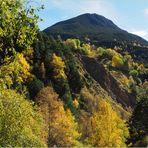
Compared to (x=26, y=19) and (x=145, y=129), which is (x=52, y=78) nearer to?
(x=145, y=129)

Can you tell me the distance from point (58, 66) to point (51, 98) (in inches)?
1727

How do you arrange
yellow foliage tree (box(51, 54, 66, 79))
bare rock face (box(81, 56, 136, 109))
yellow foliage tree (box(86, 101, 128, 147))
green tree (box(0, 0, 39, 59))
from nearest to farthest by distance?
green tree (box(0, 0, 39, 59)), yellow foliage tree (box(86, 101, 128, 147)), yellow foliage tree (box(51, 54, 66, 79)), bare rock face (box(81, 56, 136, 109))

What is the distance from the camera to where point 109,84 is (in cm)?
16888

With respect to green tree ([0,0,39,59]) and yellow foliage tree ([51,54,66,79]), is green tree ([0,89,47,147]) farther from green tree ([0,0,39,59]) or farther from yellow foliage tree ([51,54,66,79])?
yellow foliage tree ([51,54,66,79])

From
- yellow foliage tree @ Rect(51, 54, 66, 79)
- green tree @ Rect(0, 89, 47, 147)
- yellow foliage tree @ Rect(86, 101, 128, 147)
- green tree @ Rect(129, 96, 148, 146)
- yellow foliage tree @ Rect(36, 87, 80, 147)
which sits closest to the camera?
green tree @ Rect(0, 89, 47, 147)

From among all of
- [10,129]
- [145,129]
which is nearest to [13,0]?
[10,129]

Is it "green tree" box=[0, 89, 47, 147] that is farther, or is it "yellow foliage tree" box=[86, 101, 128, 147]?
"yellow foliage tree" box=[86, 101, 128, 147]

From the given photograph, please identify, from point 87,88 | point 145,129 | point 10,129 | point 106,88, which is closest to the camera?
point 10,129

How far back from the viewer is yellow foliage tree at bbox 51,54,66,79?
403 feet

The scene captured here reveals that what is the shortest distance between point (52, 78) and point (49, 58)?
6767 mm

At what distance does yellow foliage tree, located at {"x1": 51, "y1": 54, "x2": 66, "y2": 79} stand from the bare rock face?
41.0m

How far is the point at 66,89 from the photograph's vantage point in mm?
119750

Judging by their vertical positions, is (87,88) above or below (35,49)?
below

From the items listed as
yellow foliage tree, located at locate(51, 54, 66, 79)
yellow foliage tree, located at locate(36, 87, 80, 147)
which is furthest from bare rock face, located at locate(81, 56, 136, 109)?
yellow foliage tree, located at locate(36, 87, 80, 147)
